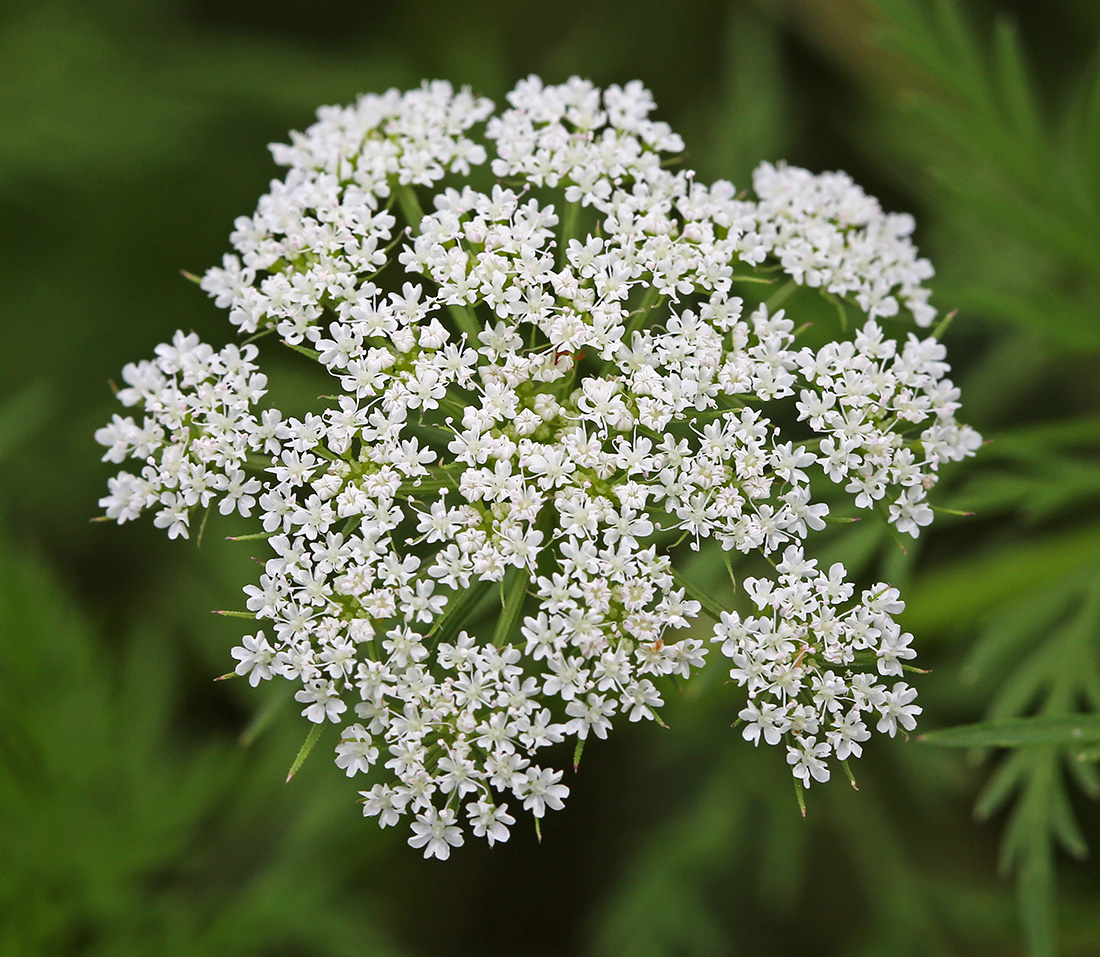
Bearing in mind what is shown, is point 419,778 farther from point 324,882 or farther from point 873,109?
point 873,109

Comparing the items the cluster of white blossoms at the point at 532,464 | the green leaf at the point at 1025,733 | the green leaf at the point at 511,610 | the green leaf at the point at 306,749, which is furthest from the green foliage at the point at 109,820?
the green leaf at the point at 1025,733

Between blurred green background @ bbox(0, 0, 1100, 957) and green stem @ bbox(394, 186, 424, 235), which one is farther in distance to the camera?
blurred green background @ bbox(0, 0, 1100, 957)

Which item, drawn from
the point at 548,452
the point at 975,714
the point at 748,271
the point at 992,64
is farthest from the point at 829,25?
the point at 548,452

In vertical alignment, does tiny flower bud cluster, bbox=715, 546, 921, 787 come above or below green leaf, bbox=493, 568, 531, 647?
above

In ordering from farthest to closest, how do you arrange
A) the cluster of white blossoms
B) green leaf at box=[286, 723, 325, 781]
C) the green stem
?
1. the green stem
2. the cluster of white blossoms
3. green leaf at box=[286, 723, 325, 781]

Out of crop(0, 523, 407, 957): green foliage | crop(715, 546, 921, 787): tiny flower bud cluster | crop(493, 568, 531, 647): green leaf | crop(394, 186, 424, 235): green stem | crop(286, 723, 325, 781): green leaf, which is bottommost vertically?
crop(0, 523, 407, 957): green foliage

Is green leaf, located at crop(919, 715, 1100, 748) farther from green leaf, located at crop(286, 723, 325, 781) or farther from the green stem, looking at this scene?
the green stem

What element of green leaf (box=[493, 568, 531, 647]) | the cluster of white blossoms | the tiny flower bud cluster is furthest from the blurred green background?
green leaf (box=[493, 568, 531, 647])
